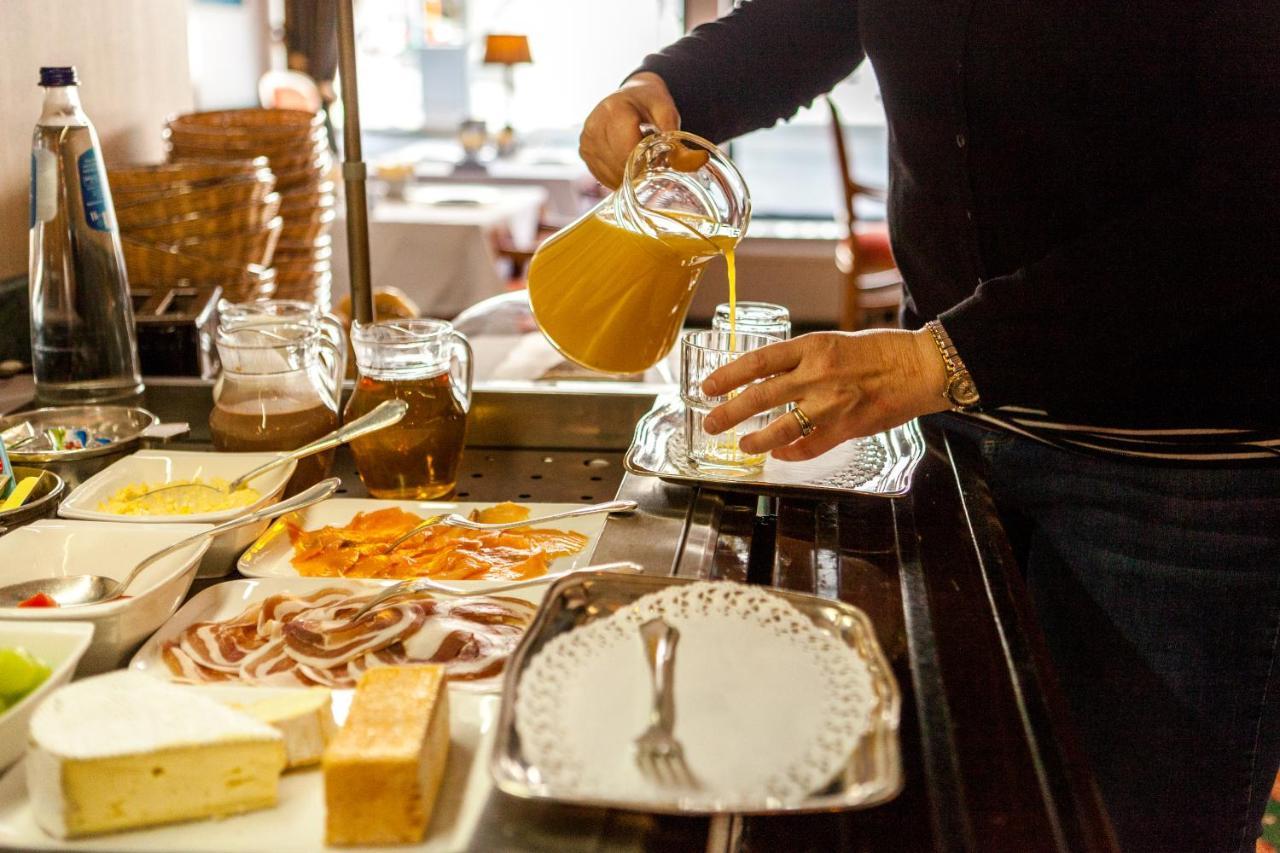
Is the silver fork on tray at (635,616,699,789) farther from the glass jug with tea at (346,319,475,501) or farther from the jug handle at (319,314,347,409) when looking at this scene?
the jug handle at (319,314,347,409)

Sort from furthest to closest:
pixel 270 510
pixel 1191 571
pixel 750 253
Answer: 1. pixel 750 253
2. pixel 1191 571
3. pixel 270 510

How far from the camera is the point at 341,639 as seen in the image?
2.71ft

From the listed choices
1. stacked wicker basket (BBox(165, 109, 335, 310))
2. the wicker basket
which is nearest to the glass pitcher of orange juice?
the wicker basket

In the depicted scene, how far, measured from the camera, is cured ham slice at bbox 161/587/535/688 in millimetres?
788

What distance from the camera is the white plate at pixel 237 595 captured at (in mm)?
822

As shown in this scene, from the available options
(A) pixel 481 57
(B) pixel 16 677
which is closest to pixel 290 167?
(B) pixel 16 677

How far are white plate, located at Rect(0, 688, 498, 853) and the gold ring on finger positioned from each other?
43 centimetres

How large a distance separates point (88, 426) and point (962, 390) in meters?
0.92

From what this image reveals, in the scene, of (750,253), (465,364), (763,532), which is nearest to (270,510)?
(465,364)

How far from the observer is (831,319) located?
583cm

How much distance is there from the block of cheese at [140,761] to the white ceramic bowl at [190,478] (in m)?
0.35

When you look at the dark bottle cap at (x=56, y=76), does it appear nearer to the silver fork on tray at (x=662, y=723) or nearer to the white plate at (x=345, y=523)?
the white plate at (x=345, y=523)

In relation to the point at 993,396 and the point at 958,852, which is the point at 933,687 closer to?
the point at 958,852

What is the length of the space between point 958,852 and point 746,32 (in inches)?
42.8
